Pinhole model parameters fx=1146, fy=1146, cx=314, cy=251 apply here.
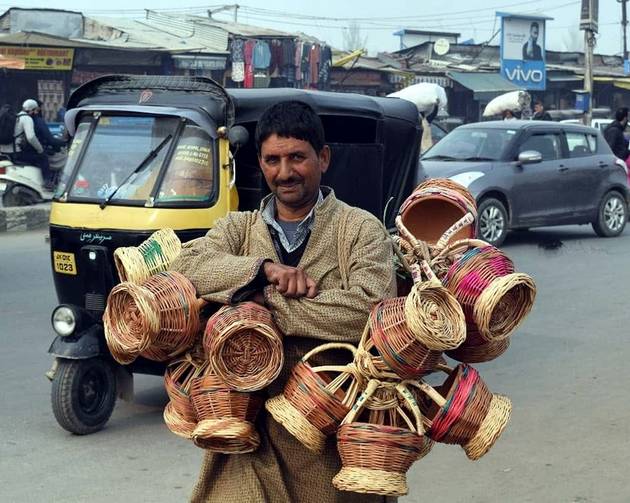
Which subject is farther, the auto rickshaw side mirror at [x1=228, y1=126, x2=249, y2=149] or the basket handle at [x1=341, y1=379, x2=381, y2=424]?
the auto rickshaw side mirror at [x1=228, y1=126, x2=249, y2=149]

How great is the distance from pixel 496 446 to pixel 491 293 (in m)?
3.05

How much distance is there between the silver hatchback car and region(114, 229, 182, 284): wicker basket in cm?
1004

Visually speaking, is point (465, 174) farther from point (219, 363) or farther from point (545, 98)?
point (545, 98)

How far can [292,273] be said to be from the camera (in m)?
2.85

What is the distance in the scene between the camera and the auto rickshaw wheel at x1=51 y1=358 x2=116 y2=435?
5.72 metres

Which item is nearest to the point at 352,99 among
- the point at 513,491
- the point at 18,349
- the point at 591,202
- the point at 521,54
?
the point at 18,349

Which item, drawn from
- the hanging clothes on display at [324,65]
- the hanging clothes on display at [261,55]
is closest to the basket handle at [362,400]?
the hanging clothes on display at [261,55]

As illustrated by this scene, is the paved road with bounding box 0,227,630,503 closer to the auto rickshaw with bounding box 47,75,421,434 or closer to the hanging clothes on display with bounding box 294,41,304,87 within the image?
the auto rickshaw with bounding box 47,75,421,434

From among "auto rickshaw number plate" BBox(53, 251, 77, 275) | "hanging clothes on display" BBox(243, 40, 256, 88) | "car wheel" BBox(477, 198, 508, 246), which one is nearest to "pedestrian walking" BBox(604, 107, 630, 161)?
"car wheel" BBox(477, 198, 508, 246)

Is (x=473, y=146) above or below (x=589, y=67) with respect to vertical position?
below

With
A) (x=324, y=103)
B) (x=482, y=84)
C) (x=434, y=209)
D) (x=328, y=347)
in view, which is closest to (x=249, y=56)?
(x=482, y=84)

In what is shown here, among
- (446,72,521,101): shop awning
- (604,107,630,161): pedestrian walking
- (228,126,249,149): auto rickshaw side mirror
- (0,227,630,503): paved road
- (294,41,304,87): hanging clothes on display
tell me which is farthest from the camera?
(446,72,521,101): shop awning

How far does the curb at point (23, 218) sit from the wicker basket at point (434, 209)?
1207 centimetres

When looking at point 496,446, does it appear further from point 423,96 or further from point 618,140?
point 423,96
